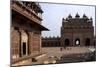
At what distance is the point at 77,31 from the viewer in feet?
11.2

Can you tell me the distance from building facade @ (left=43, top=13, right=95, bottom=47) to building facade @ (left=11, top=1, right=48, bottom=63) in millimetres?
368

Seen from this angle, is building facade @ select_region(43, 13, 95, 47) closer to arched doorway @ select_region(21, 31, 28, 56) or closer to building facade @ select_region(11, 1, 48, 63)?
building facade @ select_region(11, 1, 48, 63)

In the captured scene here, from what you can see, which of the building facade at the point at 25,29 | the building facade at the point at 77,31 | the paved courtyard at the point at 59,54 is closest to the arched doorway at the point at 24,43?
the building facade at the point at 25,29

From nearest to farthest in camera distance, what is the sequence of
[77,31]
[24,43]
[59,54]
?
[24,43] → [59,54] → [77,31]

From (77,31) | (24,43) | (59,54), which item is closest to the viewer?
(24,43)

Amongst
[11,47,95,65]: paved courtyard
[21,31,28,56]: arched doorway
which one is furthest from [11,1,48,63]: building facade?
[11,47,95,65]: paved courtyard

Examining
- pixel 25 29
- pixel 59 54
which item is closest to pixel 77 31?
pixel 59 54

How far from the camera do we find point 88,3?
3.47 m

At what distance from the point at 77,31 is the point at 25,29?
2.81 feet

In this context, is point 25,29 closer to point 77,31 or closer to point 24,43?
point 24,43

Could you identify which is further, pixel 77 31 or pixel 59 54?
pixel 77 31

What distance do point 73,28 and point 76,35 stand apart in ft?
0.41

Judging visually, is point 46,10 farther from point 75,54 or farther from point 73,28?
point 75,54
